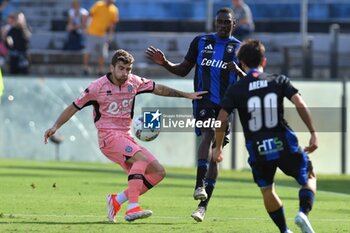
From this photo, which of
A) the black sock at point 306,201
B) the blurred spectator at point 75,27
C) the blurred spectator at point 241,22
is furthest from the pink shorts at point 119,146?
the blurred spectator at point 75,27

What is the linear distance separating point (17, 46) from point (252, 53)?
17.8 meters

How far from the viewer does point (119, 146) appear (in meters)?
13.1

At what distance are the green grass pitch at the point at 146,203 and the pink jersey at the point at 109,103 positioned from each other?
1.02 m

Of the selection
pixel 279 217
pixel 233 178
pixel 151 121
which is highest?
pixel 151 121

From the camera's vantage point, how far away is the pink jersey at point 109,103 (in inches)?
518

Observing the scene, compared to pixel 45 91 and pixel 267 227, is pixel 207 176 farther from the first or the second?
pixel 45 91

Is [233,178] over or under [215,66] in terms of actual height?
under

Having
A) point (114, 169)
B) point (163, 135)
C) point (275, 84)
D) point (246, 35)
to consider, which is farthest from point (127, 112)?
point (246, 35)

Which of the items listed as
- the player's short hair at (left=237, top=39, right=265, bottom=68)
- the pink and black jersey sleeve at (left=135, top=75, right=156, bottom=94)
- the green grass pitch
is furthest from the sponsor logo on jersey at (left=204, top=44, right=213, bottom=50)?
the player's short hair at (left=237, top=39, right=265, bottom=68)

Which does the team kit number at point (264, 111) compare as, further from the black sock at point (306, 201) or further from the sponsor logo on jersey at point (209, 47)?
the sponsor logo on jersey at point (209, 47)

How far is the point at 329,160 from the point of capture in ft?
86.8

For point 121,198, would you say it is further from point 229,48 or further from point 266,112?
point 266,112

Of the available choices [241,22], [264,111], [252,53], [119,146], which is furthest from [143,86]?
[241,22]

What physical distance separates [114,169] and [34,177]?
4079 millimetres
